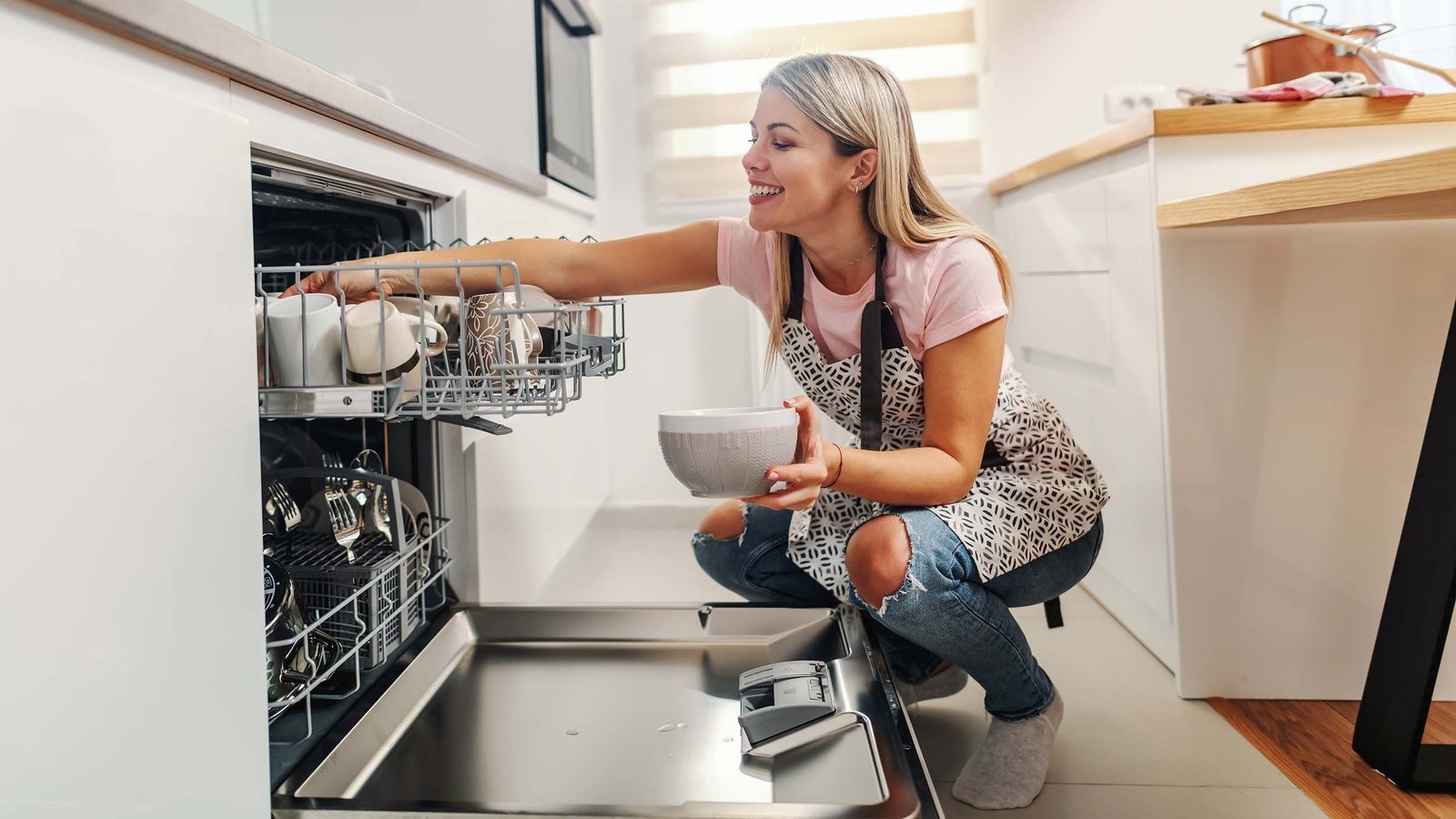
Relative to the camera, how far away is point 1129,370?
1.75 m

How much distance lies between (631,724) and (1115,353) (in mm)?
1175

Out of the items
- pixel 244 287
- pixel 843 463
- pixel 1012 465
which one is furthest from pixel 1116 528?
pixel 244 287

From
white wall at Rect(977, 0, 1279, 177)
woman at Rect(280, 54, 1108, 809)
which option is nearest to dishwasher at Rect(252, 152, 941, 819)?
woman at Rect(280, 54, 1108, 809)

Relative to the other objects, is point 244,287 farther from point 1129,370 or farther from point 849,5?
point 849,5

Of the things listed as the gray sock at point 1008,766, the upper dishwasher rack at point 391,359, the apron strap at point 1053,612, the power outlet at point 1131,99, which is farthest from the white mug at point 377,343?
the power outlet at point 1131,99

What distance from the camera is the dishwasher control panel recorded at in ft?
3.31

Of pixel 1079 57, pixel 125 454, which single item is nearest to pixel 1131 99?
pixel 1079 57

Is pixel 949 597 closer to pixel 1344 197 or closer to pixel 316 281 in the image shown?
pixel 1344 197

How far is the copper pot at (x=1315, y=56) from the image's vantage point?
175 centimetres

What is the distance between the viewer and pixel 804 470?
92cm

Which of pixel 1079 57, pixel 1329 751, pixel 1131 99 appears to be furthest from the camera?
pixel 1079 57

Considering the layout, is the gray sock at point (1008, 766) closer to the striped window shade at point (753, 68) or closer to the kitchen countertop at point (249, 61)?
the kitchen countertop at point (249, 61)

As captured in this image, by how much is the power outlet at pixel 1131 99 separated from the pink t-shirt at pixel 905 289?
150cm

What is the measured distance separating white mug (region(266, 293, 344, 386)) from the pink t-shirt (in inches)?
25.6
